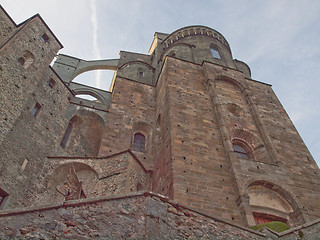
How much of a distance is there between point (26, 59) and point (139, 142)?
7.25m

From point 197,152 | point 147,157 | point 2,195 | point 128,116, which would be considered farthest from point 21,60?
point 197,152

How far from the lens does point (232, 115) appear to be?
1482 cm

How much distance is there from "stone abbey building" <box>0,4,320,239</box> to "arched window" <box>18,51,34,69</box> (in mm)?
45

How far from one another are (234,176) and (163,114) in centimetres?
527

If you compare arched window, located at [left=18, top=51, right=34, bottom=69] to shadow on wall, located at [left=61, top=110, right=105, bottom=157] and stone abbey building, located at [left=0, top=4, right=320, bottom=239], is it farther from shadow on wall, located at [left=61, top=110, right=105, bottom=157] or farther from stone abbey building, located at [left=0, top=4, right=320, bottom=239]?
shadow on wall, located at [left=61, top=110, right=105, bottom=157]

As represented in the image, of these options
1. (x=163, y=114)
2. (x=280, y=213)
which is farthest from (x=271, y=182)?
(x=163, y=114)

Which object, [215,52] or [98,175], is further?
[215,52]

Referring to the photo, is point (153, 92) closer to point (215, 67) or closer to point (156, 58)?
point (215, 67)

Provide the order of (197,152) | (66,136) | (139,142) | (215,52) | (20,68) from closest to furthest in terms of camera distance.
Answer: (197,152) < (20,68) < (66,136) < (139,142) < (215,52)

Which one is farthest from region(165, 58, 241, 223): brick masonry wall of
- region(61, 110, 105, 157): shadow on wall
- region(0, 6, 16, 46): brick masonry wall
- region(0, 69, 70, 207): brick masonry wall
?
region(0, 6, 16, 46): brick masonry wall

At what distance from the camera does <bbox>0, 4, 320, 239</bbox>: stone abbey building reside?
570 centimetres

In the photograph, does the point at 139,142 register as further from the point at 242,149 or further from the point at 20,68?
the point at 20,68

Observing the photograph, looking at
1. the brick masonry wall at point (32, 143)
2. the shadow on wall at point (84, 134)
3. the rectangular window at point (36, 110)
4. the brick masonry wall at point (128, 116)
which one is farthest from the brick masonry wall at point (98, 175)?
the shadow on wall at point (84, 134)

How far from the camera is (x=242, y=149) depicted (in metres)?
13.9
